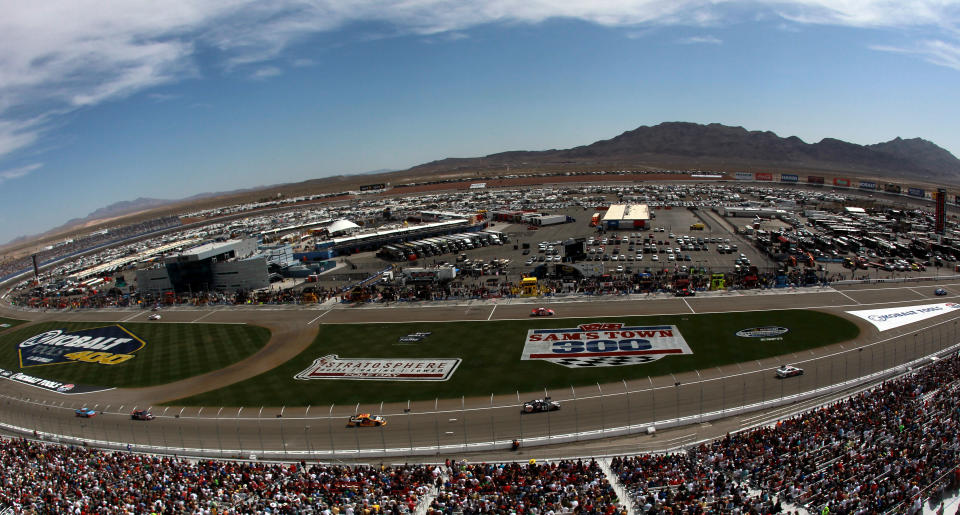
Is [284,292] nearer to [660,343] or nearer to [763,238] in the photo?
[660,343]

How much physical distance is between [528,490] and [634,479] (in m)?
4.95

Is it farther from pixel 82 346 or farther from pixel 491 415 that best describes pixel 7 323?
pixel 491 415

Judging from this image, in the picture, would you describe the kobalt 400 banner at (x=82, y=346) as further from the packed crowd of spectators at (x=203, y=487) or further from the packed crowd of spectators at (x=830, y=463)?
the packed crowd of spectators at (x=830, y=463)

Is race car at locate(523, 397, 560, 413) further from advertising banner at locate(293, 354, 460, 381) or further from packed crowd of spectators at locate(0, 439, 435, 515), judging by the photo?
packed crowd of spectators at locate(0, 439, 435, 515)

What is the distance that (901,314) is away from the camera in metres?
47.8

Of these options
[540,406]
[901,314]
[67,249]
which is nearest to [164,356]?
[540,406]

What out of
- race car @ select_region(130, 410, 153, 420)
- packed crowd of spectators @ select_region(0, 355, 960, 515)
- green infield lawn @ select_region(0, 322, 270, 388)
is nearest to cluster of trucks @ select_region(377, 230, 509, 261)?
green infield lawn @ select_region(0, 322, 270, 388)

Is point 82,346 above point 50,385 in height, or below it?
above

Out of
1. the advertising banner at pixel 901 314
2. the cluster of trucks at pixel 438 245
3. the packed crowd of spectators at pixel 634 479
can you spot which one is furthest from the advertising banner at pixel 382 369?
the cluster of trucks at pixel 438 245

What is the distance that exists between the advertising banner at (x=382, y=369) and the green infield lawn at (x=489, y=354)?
741mm

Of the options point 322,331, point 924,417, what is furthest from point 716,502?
point 322,331

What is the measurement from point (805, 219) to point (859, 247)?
123 feet

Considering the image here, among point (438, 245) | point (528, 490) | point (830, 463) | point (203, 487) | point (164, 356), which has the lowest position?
point (830, 463)

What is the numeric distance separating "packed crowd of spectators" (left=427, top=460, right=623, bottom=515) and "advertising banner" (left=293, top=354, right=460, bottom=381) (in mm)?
15295
